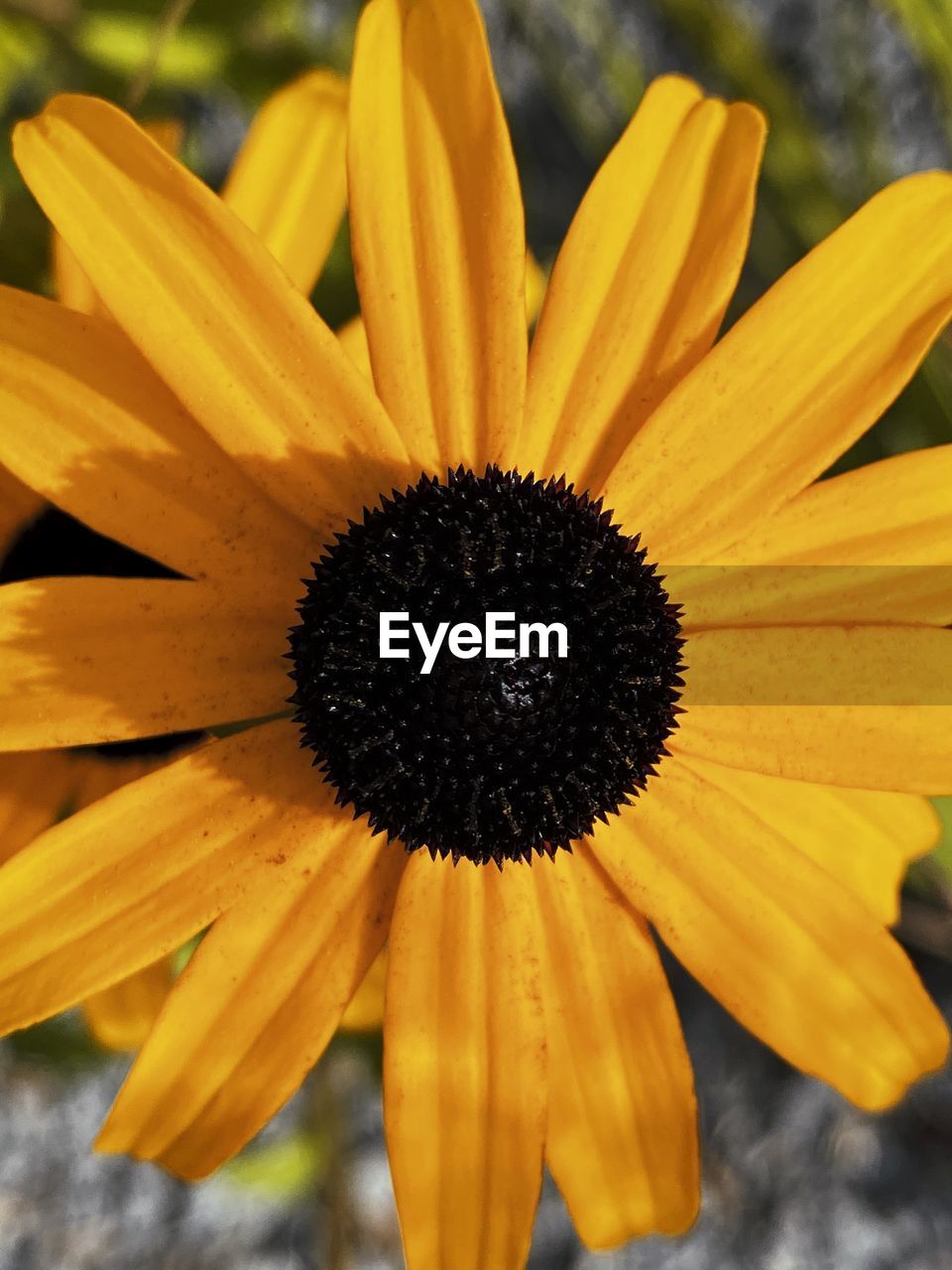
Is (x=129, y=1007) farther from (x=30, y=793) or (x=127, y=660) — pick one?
(x=127, y=660)

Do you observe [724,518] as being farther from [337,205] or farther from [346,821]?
[337,205]

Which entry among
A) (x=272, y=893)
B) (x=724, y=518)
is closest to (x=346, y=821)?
(x=272, y=893)

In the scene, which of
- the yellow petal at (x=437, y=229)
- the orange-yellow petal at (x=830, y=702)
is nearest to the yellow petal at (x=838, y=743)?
the orange-yellow petal at (x=830, y=702)

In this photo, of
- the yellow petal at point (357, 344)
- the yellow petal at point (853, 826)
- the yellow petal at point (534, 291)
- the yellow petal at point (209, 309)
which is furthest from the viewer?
the yellow petal at point (534, 291)

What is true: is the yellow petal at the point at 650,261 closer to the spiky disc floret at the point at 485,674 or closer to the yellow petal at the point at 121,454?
the spiky disc floret at the point at 485,674

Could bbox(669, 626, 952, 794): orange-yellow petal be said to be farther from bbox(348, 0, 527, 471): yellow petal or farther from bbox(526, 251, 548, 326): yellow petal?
bbox(526, 251, 548, 326): yellow petal

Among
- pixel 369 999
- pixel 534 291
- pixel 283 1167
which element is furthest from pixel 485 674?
pixel 283 1167

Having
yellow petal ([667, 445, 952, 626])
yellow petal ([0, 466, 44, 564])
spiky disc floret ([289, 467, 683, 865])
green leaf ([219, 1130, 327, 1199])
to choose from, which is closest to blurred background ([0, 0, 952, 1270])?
green leaf ([219, 1130, 327, 1199])
